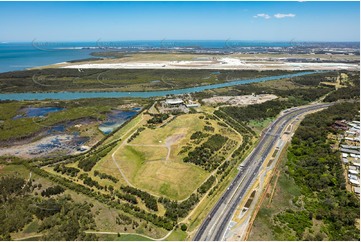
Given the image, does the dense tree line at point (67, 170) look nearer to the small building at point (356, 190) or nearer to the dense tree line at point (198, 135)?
the dense tree line at point (198, 135)

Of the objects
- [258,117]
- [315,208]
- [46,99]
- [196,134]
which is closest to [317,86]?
[258,117]

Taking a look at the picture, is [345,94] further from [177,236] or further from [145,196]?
[177,236]

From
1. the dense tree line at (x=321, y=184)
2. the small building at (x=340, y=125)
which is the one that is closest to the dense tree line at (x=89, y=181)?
the dense tree line at (x=321, y=184)

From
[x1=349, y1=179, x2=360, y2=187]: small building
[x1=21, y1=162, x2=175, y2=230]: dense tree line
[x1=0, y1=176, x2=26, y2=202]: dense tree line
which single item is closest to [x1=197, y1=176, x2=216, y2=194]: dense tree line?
[x1=21, y1=162, x2=175, y2=230]: dense tree line

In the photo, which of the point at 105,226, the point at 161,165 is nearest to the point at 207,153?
the point at 161,165

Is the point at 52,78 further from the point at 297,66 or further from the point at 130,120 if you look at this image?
the point at 297,66

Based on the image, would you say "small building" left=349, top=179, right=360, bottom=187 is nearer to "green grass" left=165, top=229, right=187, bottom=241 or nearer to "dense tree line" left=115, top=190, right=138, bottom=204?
"green grass" left=165, top=229, right=187, bottom=241
